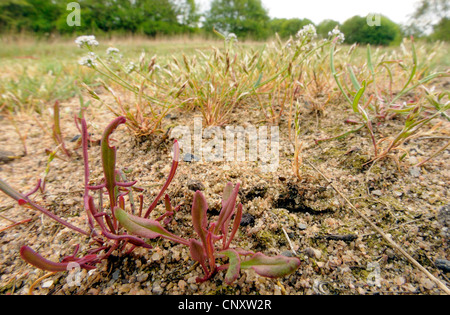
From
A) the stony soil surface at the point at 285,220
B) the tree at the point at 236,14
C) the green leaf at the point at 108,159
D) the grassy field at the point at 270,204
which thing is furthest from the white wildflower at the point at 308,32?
the tree at the point at 236,14

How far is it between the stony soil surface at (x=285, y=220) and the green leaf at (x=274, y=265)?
5.1 inches

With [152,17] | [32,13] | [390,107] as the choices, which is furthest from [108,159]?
[152,17]

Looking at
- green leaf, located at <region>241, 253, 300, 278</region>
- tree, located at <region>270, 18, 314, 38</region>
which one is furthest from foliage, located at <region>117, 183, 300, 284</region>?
tree, located at <region>270, 18, 314, 38</region>

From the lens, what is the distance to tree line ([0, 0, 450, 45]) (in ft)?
30.4

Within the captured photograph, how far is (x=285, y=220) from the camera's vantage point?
32.3 inches

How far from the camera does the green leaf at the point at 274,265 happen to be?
0.50m

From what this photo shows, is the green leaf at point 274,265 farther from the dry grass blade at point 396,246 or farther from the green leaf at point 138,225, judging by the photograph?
the dry grass blade at point 396,246

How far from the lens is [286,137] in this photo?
1.24 m

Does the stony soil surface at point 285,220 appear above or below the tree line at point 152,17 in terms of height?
below

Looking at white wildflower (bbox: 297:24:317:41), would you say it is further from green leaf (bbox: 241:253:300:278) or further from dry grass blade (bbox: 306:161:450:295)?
green leaf (bbox: 241:253:300:278)

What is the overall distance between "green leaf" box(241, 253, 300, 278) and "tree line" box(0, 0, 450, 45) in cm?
448
